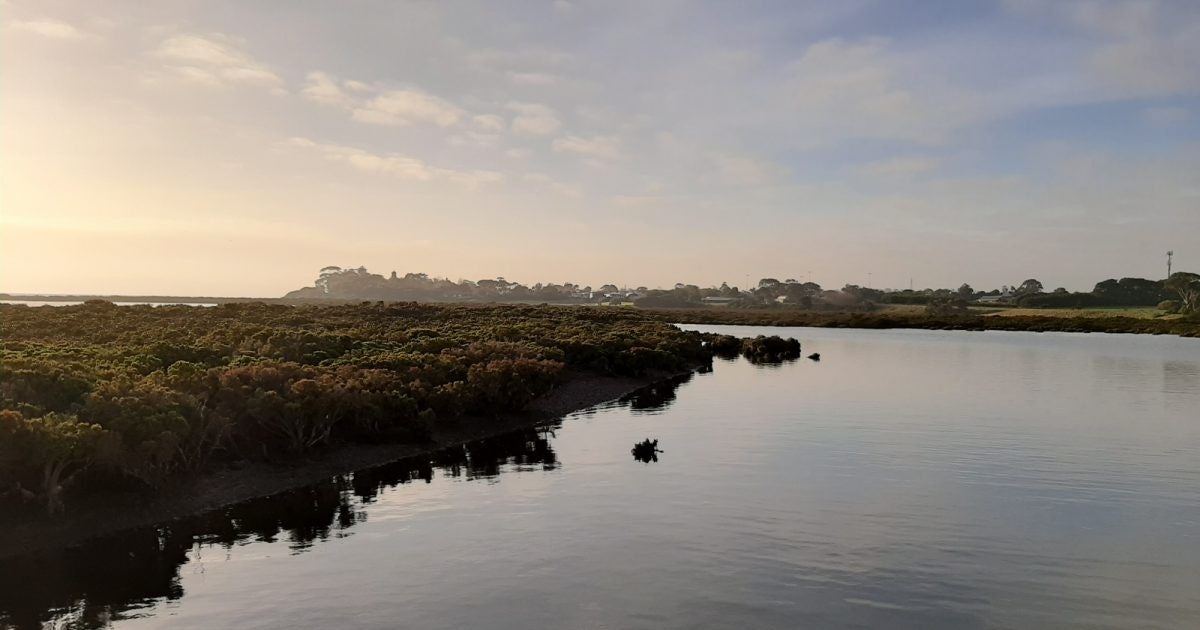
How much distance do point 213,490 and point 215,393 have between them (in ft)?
12.9

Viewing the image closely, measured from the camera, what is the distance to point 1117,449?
114 feet

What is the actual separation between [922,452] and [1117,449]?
347 inches

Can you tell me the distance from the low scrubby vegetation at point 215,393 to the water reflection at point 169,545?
2051 millimetres

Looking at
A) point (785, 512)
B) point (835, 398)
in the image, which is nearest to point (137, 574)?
point (785, 512)

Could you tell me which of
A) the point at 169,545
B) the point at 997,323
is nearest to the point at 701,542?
the point at 169,545

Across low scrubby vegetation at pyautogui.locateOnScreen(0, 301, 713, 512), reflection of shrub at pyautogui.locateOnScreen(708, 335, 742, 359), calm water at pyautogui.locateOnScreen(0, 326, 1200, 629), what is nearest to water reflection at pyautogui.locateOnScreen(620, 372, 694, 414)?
low scrubby vegetation at pyautogui.locateOnScreen(0, 301, 713, 512)

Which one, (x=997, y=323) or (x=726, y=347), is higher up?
(x=997, y=323)

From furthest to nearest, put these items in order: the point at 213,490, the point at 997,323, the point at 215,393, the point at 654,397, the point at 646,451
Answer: the point at 997,323 → the point at 654,397 → the point at 646,451 → the point at 215,393 → the point at 213,490

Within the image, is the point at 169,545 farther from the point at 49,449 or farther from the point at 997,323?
the point at 997,323

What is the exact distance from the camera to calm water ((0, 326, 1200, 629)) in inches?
659

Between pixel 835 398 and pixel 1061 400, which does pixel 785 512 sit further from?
pixel 1061 400

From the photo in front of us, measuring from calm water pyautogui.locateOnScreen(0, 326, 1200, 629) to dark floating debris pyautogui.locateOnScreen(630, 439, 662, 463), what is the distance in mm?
456

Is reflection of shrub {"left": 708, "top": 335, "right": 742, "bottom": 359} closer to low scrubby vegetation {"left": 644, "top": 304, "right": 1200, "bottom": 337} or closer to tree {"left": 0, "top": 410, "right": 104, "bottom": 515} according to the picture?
low scrubby vegetation {"left": 644, "top": 304, "right": 1200, "bottom": 337}

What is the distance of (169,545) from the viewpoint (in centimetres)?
2081
